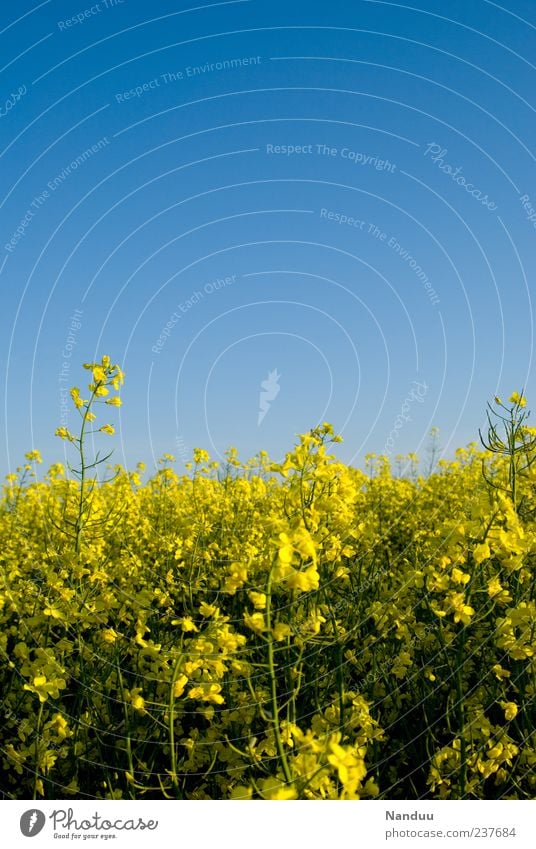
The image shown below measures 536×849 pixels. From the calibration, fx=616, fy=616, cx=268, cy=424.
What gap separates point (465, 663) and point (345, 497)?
1.73m

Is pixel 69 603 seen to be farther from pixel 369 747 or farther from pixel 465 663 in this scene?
pixel 465 663

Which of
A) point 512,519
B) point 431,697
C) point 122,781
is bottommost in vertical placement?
point 122,781

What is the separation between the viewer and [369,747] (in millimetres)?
3871

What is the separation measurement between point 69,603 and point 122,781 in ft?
3.74

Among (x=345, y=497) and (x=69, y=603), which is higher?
(x=345, y=497)

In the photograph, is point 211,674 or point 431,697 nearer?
point 211,674

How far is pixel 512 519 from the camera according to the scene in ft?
10.0
